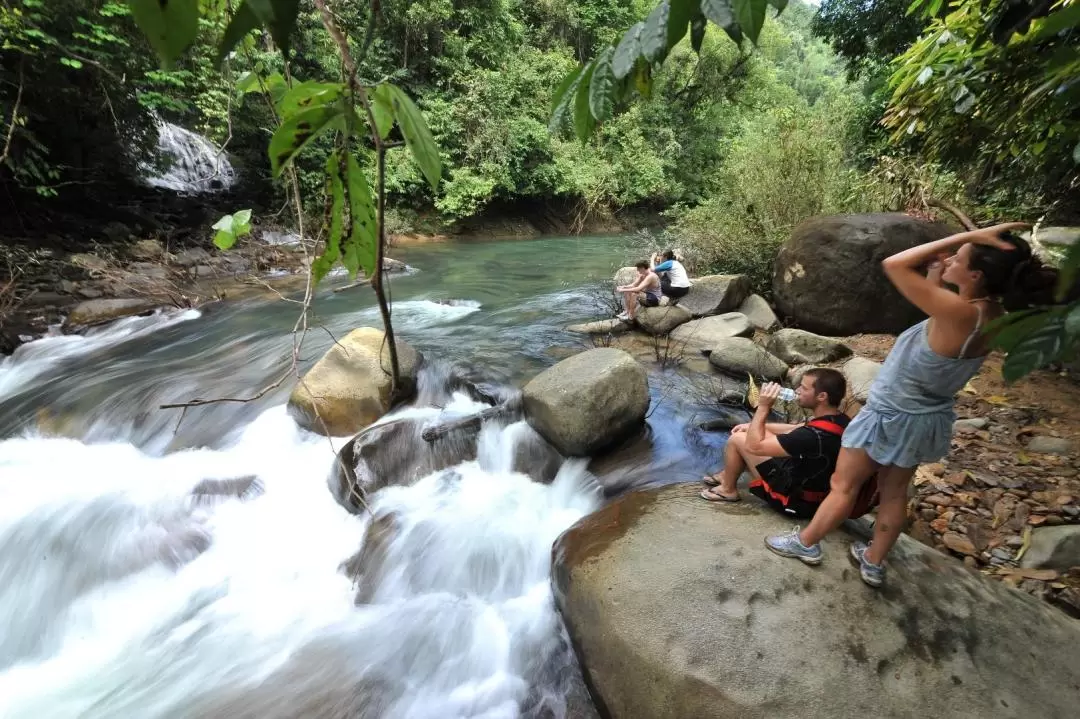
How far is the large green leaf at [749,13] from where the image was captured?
745 mm

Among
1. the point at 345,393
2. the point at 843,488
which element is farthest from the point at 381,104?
the point at 345,393

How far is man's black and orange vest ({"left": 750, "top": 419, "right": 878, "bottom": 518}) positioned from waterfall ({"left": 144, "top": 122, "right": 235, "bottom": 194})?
527 inches

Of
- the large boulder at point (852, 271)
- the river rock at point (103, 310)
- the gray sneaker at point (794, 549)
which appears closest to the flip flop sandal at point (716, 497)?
the gray sneaker at point (794, 549)

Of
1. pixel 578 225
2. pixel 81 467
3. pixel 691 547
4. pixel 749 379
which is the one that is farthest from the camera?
pixel 578 225

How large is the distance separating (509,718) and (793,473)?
6.61 feet

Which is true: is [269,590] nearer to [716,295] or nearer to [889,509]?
[889,509]

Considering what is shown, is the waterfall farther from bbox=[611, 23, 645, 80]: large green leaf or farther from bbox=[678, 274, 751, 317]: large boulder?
bbox=[611, 23, 645, 80]: large green leaf

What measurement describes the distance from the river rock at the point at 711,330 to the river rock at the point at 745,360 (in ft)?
1.45

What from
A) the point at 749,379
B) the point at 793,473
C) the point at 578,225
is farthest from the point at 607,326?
the point at 578,225

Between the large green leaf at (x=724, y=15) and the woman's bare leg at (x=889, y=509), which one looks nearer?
the large green leaf at (x=724, y=15)

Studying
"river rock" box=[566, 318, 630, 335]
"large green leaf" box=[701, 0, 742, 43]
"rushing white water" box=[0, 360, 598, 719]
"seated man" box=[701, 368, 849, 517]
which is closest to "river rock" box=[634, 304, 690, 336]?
"river rock" box=[566, 318, 630, 335]

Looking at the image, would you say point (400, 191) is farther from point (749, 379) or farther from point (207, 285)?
point (749, 379)

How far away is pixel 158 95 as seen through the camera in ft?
29.5

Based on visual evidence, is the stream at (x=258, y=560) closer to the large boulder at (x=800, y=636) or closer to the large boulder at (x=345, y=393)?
the large boulder at (x=345, y=393)
